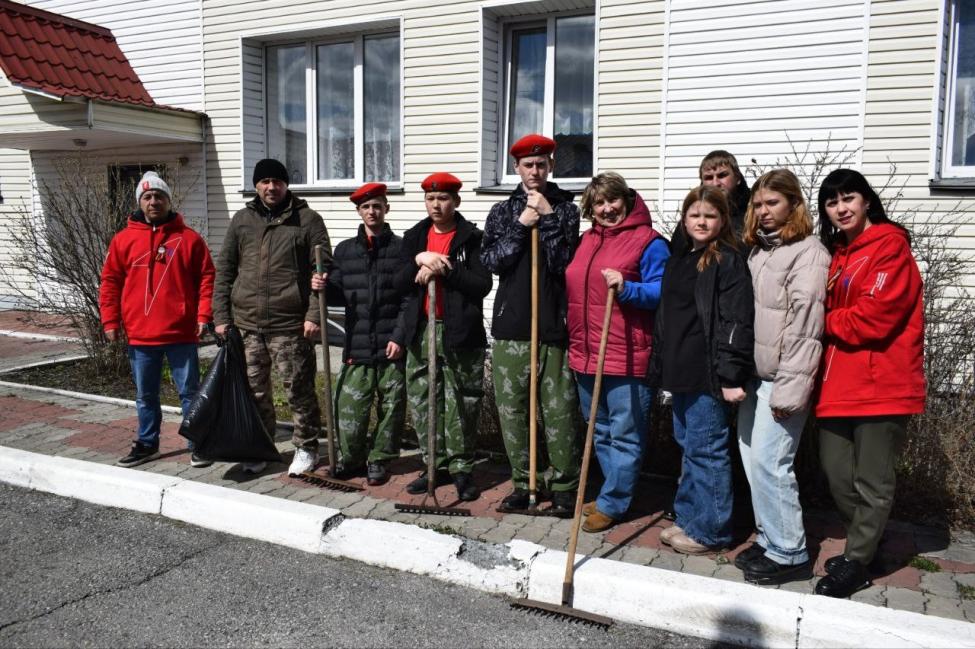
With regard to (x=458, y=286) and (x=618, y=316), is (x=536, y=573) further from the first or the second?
(x=458, y=286)

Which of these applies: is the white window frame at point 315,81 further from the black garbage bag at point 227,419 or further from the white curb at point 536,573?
the white curb at point 536,573

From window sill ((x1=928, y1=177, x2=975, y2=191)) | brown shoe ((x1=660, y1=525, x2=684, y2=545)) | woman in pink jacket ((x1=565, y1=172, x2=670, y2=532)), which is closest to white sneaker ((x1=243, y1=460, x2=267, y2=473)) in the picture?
woman in pink jacket ((x1=565, y1=172, x2=670, y2=532))

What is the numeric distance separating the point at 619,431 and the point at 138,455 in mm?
3475

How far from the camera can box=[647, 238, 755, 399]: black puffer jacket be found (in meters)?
3.52

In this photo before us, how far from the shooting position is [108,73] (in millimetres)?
11086

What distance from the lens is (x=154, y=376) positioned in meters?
5.46

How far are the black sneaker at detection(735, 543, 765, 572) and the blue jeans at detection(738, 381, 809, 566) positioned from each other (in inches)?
2.6

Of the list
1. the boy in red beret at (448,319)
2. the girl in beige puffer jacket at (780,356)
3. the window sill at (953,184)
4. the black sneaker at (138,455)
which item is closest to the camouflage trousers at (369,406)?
the boy in red beret at (448,319)

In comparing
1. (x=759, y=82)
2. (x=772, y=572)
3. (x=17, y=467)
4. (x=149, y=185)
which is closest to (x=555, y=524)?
(x=772, y=572)

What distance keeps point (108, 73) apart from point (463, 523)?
9.85m

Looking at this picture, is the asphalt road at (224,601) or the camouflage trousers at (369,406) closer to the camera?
the asphalt road at (224,601)

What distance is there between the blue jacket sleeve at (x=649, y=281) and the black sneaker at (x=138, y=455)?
11.9 feet

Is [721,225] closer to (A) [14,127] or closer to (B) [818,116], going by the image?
(B) [818,116]

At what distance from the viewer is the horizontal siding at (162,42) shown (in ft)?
35.9
